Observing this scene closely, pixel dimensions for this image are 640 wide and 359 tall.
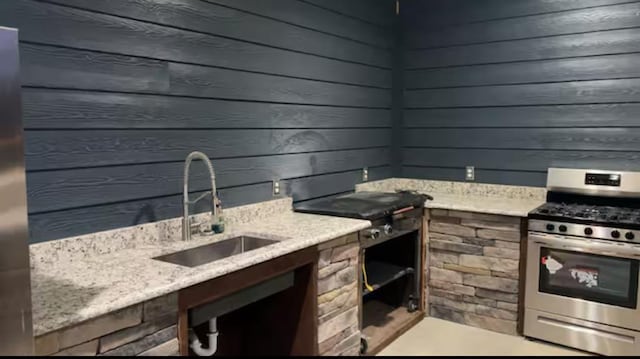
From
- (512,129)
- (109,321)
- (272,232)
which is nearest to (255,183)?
(272,232)

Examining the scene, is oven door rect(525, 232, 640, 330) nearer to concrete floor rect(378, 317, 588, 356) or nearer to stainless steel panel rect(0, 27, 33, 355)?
concrete floor rect(378, 317, 588, 356)

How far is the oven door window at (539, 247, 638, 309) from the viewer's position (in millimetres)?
3096

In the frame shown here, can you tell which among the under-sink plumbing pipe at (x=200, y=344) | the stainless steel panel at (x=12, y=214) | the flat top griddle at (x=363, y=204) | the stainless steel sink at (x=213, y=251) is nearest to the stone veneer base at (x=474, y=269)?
the flat top griddle at (x=363, y=204)

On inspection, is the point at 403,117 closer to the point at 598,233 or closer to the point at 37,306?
the point at 598,233

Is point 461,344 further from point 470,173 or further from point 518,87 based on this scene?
point 518,87

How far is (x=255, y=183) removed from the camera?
3123mm

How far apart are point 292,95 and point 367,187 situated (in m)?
1.23

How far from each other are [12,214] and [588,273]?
3.26 m

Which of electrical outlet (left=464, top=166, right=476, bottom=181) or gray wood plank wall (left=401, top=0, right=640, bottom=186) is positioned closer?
gray wood plank wall (left=401, top=0, right=640, bottom=186)

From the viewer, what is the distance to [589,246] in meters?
3.18

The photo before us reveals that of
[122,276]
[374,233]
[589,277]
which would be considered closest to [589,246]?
[589,277]

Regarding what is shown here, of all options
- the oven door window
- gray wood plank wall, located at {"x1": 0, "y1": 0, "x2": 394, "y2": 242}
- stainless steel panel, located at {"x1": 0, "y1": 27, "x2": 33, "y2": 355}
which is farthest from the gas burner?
stainless steel panel, located at {"x1": 0, "y1": 27, "x2": 33, "y2": 355}

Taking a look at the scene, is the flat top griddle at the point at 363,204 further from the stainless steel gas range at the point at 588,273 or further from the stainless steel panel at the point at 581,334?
the stainless steel panel at the point at 581,334

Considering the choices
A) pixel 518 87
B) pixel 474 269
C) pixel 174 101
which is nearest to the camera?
pixel 174 101
